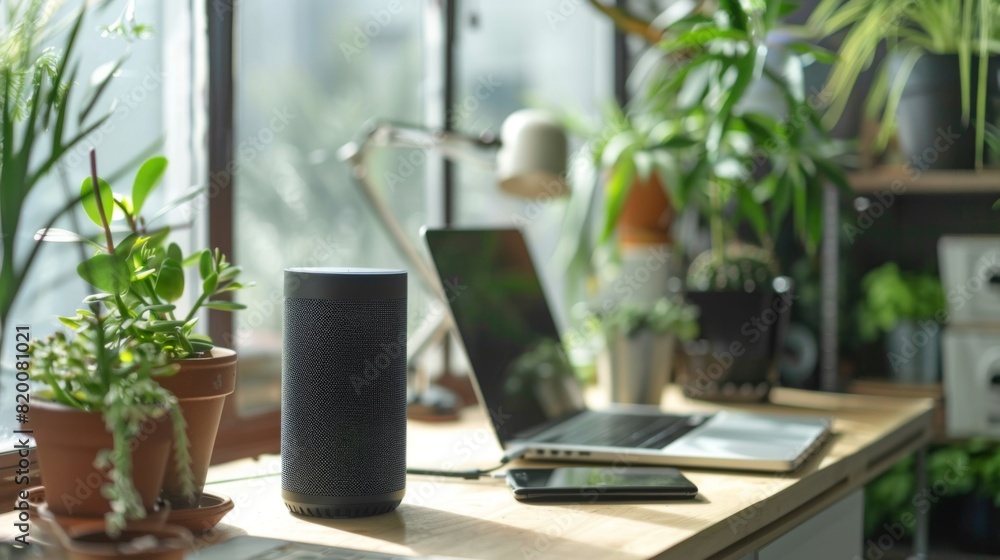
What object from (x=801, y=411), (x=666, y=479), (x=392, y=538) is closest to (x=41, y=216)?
(x=392, y=538)

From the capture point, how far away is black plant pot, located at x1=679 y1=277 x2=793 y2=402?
5.99ft

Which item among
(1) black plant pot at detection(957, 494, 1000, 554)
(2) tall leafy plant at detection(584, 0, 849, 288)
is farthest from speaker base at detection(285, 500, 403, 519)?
(1) black plant pot at detection(957, 494, 1000, 554)

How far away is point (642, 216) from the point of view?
91.8 inches

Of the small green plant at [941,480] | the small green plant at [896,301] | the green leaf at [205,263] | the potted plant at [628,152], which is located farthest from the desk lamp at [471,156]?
the small green plant at [941,480]

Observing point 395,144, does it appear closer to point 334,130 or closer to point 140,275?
point 334,130

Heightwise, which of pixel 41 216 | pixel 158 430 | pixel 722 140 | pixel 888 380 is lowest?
pixel 888 380

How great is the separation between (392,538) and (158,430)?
23cm

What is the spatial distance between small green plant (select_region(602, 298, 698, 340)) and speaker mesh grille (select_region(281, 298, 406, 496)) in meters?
0.85

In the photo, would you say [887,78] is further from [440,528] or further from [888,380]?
[440,528]

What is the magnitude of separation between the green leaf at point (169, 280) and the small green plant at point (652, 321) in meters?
0.96

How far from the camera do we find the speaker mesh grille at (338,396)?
0.97 meters

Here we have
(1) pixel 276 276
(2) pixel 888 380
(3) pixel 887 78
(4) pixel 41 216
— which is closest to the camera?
(4) pixel 41 216

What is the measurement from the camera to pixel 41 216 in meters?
1.24

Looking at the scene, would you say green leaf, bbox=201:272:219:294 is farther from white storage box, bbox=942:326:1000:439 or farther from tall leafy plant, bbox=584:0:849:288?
white storage box, bbox=942:326:1000:439
